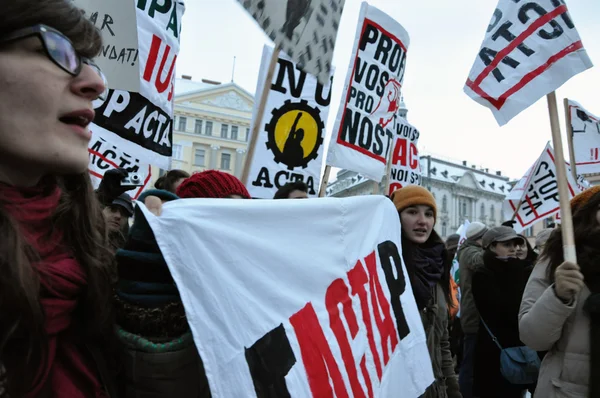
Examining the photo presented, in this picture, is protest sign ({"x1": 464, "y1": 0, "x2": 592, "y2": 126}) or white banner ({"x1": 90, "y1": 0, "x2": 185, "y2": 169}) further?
white banner ({"x1": 90, "y1": 0, "x2": 185, "y2": 169})

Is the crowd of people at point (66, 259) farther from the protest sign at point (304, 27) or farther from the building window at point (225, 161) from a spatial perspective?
the building window at point (225, 161)

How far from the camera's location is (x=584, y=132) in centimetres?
674

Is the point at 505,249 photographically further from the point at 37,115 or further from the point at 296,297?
the point at 37,115

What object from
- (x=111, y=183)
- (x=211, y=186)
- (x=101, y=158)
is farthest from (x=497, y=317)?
(x=101, y=158)

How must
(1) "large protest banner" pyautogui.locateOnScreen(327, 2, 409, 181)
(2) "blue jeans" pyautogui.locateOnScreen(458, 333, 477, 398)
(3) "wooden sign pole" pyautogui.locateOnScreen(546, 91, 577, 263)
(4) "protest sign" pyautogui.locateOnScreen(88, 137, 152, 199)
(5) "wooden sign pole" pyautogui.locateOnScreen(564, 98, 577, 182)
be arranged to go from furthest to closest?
(5) "wooden sign pole" pyautogui.locateOnScreen(564, 98, 577, 182)
(1) "large protest banner" pyautogui.locateOnScreen(327, 2, 409, 181)
(2) "blue jeans" pyautogui.locateOnScreen(458, 333, 477, 398)
(4) "protest sign" pyautogui.locateOnScreen(88, 137, 152, 199)
(3) "wooden sign pole" pyautogui.locateOnScreen(546, 91, 577, 263)

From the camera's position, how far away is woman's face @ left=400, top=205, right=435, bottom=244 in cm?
292

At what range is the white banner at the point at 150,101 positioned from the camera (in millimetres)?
3398

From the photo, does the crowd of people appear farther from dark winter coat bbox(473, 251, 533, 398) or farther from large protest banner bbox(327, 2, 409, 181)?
dark winter coat bbox(473, 251, 533, 398)

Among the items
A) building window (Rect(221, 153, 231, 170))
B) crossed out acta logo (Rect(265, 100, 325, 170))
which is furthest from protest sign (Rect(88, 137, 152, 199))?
building window (Rect(221, 153, 231, 170))

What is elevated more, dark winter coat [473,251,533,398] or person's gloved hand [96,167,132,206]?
person's gloved hand [96,167,132,206]

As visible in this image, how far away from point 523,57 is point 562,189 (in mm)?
838

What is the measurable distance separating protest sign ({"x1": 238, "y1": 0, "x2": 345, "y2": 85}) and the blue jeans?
294 cm

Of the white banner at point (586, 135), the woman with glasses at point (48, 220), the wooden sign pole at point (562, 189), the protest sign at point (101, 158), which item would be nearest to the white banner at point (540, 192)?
the white banner at point (586, 135)

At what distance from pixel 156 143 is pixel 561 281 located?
9.61 feet
